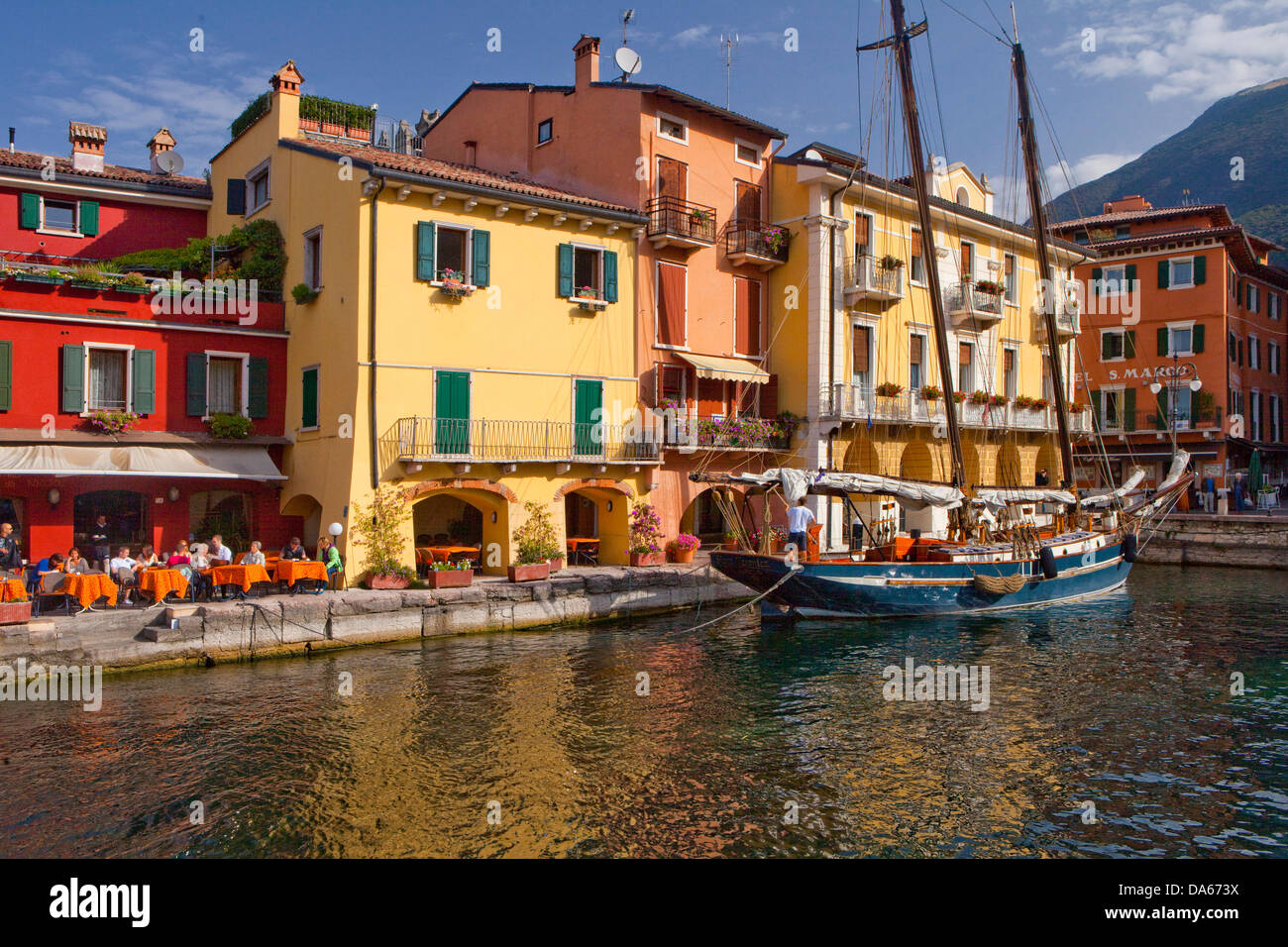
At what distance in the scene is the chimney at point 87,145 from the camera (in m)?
26.8

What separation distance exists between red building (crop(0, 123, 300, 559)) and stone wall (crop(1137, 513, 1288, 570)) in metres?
31.2

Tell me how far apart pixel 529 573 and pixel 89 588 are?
8692 millimetres

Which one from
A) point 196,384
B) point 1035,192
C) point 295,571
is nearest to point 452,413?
point 295,571

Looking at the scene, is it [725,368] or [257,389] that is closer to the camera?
[257,389]

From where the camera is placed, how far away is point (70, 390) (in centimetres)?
2062

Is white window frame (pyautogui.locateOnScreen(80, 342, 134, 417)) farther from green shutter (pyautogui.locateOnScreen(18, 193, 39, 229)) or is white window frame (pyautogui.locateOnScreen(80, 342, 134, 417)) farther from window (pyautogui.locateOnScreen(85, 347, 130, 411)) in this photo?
green shutter (pyautogui.locateOnScreen(18, 193, 39, 229))

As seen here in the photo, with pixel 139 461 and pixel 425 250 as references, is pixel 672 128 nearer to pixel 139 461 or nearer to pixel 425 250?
pixel 425 250

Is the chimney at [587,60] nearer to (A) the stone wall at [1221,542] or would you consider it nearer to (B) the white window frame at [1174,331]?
(A) the stone wall at [1221,542]

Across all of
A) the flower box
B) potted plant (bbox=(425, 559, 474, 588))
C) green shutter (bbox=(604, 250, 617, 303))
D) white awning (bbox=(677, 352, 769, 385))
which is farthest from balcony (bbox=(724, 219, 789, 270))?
the flower box

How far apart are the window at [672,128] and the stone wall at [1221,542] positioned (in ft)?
75.0

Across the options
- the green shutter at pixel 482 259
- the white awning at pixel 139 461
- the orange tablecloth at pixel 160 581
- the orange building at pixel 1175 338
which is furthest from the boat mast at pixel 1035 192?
the orange tablecloth at pixel 160 581

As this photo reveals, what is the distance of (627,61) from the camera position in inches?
1099

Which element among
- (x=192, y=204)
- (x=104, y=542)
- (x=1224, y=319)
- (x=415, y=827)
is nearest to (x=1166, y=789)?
(x=415, y=827)

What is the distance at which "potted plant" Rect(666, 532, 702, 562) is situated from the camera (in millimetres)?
25859
